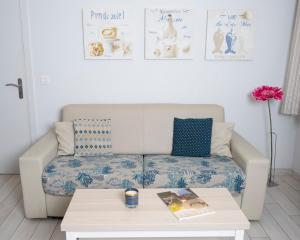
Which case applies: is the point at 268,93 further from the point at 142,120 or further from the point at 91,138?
the point at 91,138

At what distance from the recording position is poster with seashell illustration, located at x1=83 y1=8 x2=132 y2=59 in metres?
2.87

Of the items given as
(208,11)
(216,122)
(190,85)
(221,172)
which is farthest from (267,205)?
(208,11)

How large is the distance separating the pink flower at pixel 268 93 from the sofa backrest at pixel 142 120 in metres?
0.41

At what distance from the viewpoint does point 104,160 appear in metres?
2.53

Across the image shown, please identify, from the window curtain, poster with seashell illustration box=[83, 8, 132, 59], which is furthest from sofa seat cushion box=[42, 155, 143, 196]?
the window curtain

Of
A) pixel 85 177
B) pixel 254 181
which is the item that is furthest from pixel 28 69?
pixel 254 181

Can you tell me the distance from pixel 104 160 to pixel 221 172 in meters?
1.00

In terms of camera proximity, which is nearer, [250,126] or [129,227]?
[129,227]

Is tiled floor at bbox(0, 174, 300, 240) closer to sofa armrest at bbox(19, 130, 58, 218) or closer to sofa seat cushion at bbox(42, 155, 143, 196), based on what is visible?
sofa armrest at bbox(19, 130, 58, 218)

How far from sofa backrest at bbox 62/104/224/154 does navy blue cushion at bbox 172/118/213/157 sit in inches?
4.4

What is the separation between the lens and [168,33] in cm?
292

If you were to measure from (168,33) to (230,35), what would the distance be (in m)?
0.63

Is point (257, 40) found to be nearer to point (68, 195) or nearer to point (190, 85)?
point (190, 85)

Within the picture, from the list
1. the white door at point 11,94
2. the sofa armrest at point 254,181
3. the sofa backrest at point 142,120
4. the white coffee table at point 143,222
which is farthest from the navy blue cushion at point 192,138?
the white door at point 11,94
